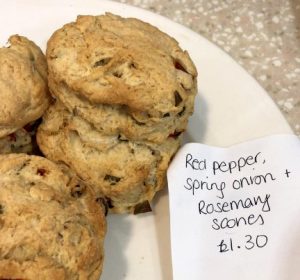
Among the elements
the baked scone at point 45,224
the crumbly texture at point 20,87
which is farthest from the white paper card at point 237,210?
the crumbly texture at point 20,87

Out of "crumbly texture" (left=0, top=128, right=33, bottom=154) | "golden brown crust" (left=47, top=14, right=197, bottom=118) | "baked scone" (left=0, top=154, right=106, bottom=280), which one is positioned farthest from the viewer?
"crumbly texture" (left=0, top=128, right=33, bottom=154)

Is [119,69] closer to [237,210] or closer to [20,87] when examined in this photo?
[20,87]

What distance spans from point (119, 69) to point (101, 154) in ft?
0.54

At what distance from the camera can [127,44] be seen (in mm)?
925

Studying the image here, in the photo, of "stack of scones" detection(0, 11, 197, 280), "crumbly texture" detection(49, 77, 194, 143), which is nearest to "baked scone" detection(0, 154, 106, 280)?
"stack of scones" detection(0, 11, 197, 280)

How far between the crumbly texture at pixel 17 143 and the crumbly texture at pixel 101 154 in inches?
1.8

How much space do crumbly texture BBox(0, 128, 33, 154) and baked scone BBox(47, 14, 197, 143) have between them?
125mm

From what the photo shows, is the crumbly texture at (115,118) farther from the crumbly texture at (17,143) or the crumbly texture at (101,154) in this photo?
the crumbly texture at (17,143)

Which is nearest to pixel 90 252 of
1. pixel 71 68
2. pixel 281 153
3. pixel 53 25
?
pixel 71 68

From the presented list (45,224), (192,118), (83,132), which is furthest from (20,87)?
(192,118)

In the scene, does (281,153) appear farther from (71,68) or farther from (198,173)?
(71,68)

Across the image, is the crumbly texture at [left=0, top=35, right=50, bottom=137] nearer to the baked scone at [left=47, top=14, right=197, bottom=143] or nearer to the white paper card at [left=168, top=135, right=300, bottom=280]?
the baked scone at [left=47, top=14, right=197, bottom=143]

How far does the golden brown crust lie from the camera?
2.90 ft

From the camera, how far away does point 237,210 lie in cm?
100
